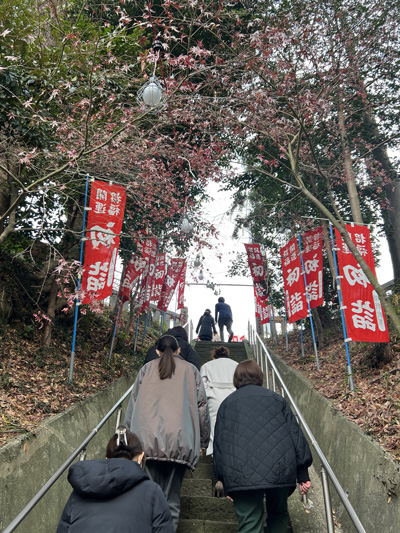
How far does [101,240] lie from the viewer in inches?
257

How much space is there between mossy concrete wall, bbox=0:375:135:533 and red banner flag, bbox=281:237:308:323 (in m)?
4.98

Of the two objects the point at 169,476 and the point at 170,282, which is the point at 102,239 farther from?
the point at 170,282

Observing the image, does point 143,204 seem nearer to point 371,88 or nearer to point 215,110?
point 215,110

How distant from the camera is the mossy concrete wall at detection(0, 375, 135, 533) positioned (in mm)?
3311

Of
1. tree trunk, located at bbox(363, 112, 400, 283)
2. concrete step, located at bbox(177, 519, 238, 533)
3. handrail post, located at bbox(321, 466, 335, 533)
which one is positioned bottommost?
concrete step, located at bbox(177, 519, 238, 533)

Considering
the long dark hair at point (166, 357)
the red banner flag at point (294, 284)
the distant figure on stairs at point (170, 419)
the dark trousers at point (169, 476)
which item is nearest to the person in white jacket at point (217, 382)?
the distant figure on stairs at point (170, 419)

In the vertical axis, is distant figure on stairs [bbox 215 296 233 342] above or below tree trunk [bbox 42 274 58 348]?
above

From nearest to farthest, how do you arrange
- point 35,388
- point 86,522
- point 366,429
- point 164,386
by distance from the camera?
point 86,522 → point 164,386 → point 366,429 → point 35,388

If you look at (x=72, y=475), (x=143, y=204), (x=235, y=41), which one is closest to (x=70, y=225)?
(x=143, y=204)

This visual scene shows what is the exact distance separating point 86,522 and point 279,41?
736 centimetres

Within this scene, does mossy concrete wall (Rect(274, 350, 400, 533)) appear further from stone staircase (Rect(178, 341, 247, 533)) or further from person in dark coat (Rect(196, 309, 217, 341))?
person in dark coat (Rect(196, 309, 217, 341))

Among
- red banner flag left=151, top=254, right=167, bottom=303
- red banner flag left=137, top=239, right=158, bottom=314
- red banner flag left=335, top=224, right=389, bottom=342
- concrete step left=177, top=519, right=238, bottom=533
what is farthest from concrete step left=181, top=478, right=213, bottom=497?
red banner flag left=151, top=254, right=167, bottom=303

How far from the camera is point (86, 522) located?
1799 mm

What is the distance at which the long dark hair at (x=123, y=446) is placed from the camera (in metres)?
2.16
